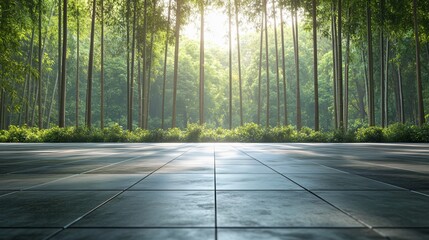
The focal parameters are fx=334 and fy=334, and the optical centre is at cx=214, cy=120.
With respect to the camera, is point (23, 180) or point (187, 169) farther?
point (187, 169)

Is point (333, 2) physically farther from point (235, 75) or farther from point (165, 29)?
point (235, 75)

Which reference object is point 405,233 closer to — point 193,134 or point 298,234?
point 298,234

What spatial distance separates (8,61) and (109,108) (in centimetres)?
3378

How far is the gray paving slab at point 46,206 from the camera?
158cm

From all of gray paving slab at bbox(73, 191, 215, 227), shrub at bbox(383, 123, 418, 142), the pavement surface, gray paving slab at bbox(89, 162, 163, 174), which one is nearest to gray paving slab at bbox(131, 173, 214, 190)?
the pavement surface

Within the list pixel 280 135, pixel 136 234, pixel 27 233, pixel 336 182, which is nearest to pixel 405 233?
pixel 136 234

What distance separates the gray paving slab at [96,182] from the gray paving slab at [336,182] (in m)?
1.45

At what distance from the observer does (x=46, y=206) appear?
1.92 metres

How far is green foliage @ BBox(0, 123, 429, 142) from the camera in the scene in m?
13.1

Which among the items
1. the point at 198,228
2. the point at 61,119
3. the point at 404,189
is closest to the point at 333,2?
the point at 61,119

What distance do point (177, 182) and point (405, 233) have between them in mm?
1812

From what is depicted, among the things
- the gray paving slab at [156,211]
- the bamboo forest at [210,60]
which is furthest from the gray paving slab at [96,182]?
the bamboo forest at [210,60]

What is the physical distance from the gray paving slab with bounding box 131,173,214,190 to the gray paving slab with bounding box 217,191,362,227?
0.38 metres

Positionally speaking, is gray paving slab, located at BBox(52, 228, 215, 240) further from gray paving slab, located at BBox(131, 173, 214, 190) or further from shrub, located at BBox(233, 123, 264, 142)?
shrub, located at BBox(233, 123, 264, 142)
